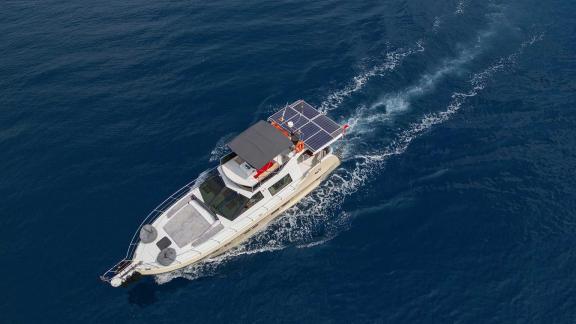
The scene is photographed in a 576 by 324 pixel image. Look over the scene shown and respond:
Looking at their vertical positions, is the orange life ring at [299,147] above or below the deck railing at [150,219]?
above

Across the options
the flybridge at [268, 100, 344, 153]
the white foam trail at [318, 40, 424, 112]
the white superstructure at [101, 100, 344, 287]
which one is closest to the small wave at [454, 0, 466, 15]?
the white foam trail at [318, 40, 424, 112]

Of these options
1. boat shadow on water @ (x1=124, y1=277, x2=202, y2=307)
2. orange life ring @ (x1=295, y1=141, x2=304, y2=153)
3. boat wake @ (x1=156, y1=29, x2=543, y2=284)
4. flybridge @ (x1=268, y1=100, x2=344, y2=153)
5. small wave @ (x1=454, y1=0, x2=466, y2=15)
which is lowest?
boat shadow on water @ (x1=124, y1=277, x2=202, y2=307)

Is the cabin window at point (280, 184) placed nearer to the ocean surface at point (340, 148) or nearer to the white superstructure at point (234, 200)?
the white superstructure at point (234, 200)

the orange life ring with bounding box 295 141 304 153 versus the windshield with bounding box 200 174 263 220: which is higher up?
the orange life ring with bounding box 295 141 304 153

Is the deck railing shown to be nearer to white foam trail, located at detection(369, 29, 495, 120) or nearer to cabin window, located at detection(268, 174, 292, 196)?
cabin window, located at detection(268, 174, 292, 196)

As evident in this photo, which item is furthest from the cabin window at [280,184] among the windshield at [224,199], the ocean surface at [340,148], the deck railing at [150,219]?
the deck railing at [150,219]

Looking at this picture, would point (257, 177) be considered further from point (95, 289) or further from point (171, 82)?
point (171, 82)
